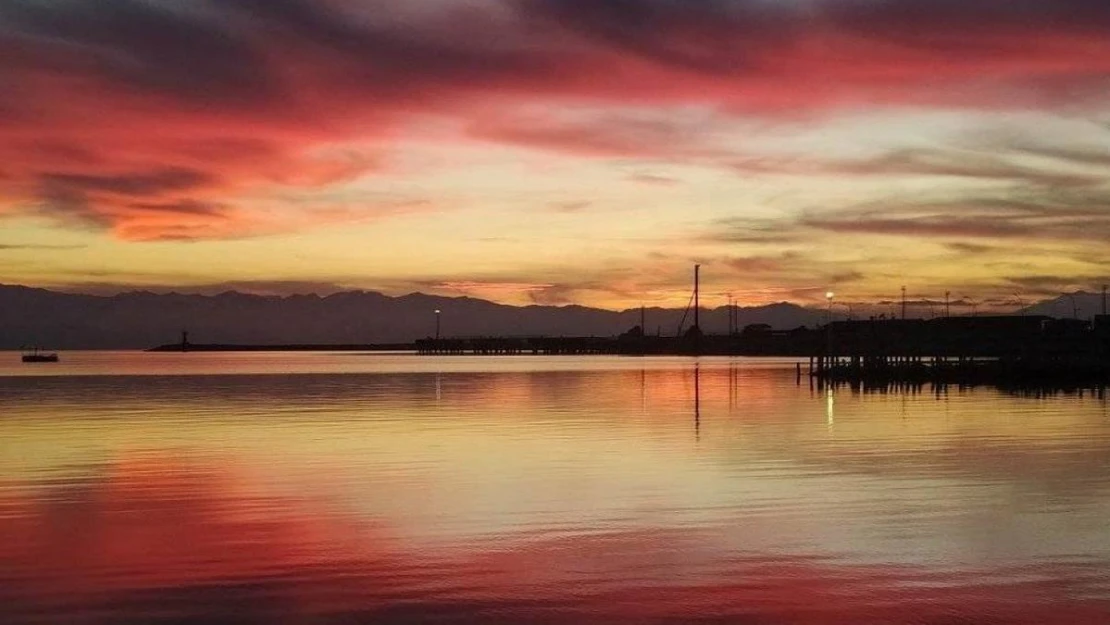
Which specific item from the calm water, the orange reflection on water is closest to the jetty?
the calm water

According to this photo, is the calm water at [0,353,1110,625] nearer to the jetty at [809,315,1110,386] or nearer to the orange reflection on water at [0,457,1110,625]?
the orange reflection on water at [0,457,1110,625]

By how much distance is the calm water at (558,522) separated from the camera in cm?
1264

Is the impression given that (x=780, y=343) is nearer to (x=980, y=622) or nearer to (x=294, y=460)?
(x=294, y=460)

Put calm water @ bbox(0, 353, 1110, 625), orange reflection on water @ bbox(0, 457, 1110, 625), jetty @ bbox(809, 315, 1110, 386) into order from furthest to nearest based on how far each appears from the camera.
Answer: jetty @ bbox(809, 315, 1110, 386) → calm water @ bbox(0, 353, 1110, 625) → orange reflection on water @ bbox(0, 457, 1110, 625)

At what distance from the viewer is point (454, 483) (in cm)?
2258

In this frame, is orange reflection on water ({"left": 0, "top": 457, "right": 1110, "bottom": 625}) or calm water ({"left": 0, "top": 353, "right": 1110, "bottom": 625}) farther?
calm water ({"left": 0, "top": 353, "right": 1110, "bottom": 625})

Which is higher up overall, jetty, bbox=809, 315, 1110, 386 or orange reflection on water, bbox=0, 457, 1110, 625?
jetty, bbox=809, 315, 1110, 386

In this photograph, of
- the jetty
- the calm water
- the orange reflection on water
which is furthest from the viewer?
the jetty

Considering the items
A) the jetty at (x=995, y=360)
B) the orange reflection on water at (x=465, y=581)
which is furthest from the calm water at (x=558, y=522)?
the jetty at (x=995, y=360)

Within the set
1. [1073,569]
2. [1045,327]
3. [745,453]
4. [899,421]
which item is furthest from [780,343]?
[1073,569]

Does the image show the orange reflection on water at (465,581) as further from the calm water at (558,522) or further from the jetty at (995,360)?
the jetty at (995,360)

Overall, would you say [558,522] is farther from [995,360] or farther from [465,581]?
[995,360]

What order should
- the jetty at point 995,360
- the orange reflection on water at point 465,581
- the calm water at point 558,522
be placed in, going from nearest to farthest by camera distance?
the orange reflection on water at point 465,581
the calm water at point 558,522
the jetty at point 995,360

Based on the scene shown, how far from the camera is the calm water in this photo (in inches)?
498
